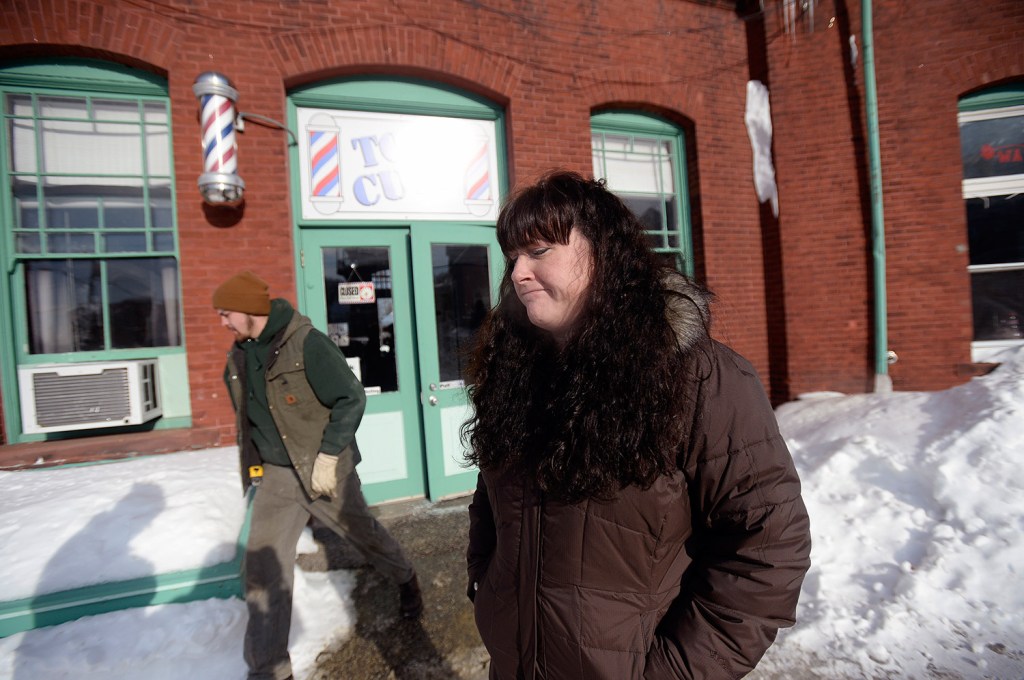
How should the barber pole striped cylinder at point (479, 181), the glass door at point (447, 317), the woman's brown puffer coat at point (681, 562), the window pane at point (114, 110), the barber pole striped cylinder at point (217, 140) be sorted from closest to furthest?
the woman's brown puffer coat at point (681, 562) → the barber pole striped cylinder at point (217, 140) → the window pane at point (114, 110) → the glass door at point (447, 317) → the barber pole striped cylinder at point (479, 181)

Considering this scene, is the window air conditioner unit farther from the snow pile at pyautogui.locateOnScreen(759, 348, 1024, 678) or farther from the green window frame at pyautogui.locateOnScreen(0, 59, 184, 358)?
the snow pile at pyautogui.locateOnScreen(759, 348, 1024, 678)

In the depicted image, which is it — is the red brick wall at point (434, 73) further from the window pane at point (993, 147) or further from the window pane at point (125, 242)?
the window pane at point (993, 147)

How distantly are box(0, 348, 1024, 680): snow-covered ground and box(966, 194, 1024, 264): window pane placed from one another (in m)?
2.74

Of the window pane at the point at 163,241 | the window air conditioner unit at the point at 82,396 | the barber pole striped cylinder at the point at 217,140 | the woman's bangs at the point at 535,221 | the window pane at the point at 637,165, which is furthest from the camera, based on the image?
the window pane at the point at 637,165

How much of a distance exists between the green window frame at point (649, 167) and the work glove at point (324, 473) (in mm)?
4351

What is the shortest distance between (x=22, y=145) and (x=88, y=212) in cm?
69

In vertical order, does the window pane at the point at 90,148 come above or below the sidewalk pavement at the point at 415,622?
above

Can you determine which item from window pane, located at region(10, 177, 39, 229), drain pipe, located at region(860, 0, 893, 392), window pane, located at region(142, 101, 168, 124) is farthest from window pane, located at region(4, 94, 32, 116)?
drain pipe, located at region(860, 0, 893, 392)

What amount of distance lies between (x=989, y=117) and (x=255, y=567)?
8.27 meters

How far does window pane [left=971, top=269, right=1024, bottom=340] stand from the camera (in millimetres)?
5617

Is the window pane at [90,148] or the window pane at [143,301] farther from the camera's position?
the window pane at [143,301]

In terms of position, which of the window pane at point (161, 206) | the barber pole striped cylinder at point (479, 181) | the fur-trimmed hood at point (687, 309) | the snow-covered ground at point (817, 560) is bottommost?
the snow-covered ground at point (817, 560)

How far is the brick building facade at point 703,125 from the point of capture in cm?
414

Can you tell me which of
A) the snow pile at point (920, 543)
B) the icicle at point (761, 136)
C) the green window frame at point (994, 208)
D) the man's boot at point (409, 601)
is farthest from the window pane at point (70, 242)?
the green window frame at point (994, 208)
